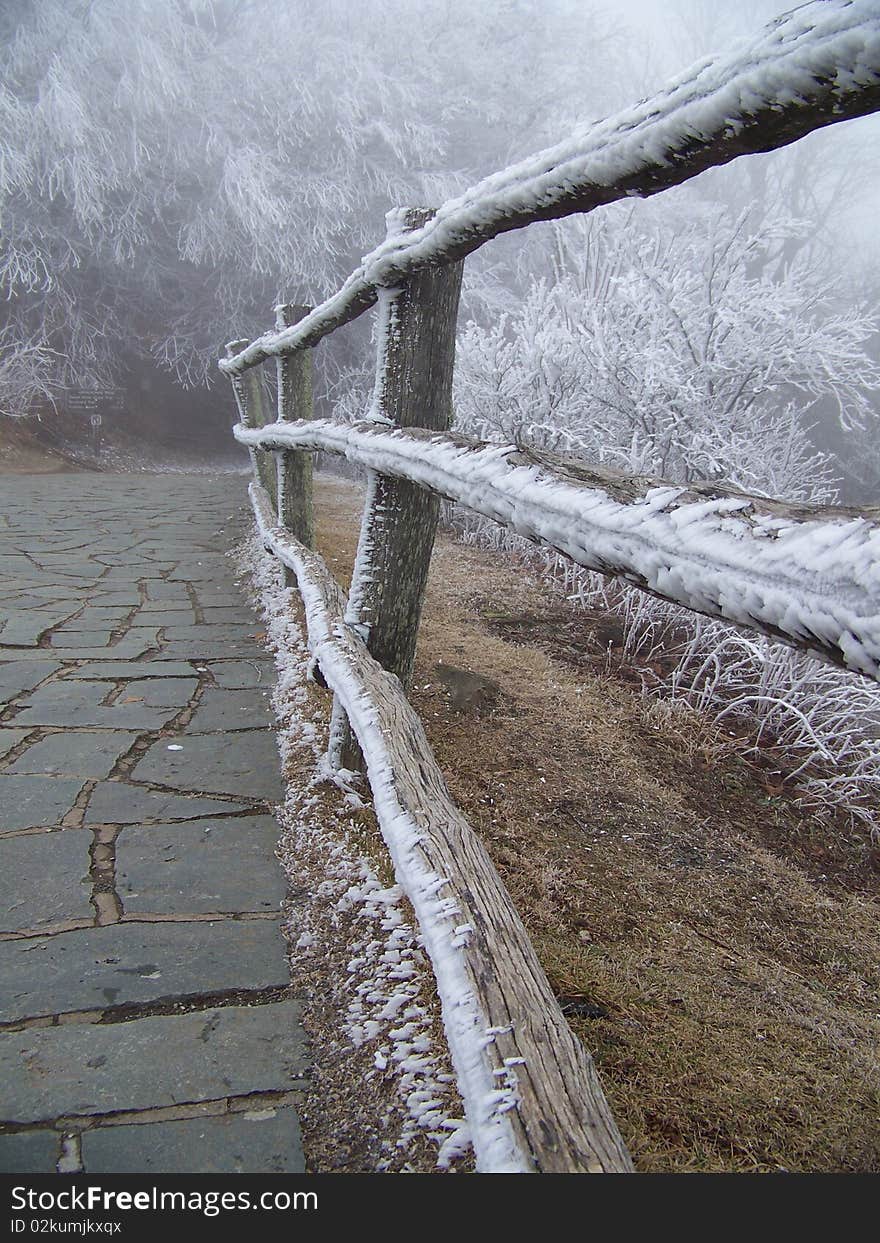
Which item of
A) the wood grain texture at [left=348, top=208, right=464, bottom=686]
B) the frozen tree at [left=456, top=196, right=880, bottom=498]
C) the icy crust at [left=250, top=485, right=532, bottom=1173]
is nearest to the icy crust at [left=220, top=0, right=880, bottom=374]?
the wood grain texture at [left=348, top=208, right=464, bottom=686]

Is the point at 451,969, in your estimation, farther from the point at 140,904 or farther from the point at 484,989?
the point at 140,904

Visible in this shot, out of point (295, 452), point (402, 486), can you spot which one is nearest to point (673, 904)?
point (402, 486)

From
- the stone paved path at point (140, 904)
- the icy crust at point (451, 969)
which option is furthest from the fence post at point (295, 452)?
the icy crust at point (451, 969)

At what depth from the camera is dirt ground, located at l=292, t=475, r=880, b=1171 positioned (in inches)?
53.2

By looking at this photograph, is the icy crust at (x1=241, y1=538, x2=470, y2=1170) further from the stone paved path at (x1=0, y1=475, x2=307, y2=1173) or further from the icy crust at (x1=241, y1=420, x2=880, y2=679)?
the icy crust at (x1=241, y1=420, x2=880, y2=679)

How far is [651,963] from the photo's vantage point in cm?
172

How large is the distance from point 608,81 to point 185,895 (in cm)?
1752

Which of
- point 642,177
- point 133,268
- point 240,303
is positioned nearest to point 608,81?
point 240,303

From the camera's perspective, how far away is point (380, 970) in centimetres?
155

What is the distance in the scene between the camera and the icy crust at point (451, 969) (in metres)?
1.00

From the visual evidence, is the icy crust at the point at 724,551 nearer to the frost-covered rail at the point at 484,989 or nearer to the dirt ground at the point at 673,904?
the frost-covered rail at the point at 484,989

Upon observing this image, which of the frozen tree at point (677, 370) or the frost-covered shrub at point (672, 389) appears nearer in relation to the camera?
the frost-covered shrub at point (672, 389)

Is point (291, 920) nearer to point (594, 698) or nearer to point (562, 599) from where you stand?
point (594, 698)

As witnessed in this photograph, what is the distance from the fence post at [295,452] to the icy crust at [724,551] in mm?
2792
